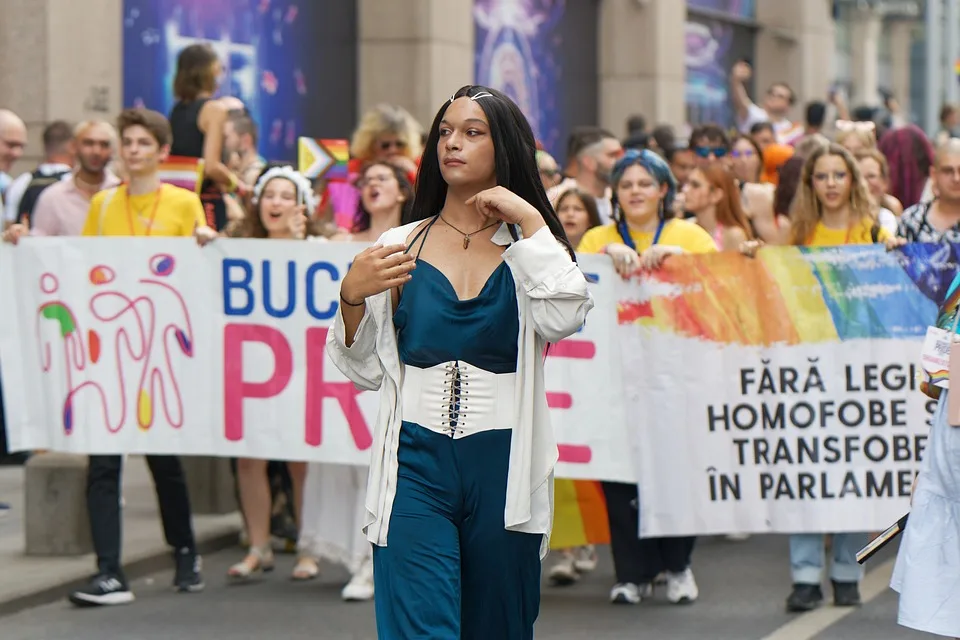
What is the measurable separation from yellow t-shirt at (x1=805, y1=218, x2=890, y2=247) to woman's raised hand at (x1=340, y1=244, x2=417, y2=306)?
4099 mm

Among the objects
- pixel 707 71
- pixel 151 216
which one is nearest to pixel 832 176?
pixel 151 216

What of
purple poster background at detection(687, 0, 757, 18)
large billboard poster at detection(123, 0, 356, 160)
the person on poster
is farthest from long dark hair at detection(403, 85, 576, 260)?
purple poster background at detection(687, 0, 757, 18)

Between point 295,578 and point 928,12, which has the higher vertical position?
point 928,12

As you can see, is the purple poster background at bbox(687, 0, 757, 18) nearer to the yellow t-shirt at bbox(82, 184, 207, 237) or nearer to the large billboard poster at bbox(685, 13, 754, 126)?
the large billboard poster at bbox(685, 13, 754, 126)

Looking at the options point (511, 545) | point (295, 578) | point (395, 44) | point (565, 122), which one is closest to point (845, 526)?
point (295, 578)

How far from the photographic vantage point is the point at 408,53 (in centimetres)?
1953

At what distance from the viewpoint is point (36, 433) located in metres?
9.19

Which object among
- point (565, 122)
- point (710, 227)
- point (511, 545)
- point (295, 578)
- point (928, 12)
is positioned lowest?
point (295, 578)

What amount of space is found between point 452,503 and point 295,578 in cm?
428

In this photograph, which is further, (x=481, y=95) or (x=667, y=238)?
(x=667, y=238)

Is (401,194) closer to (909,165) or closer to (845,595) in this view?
(845,595)

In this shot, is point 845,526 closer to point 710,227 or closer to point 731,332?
point 731,332

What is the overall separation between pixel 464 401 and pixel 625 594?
3722 mm

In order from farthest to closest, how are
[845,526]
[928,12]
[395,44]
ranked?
[928,12] → [395,44] → [845,526]
